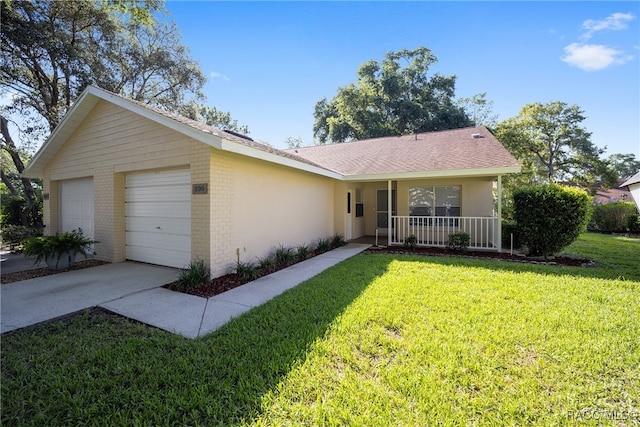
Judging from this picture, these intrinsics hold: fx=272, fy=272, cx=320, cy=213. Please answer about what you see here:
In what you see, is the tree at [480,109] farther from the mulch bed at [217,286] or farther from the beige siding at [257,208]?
the mulch bed at [217,286]

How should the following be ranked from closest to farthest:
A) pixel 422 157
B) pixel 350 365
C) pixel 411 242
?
pixel 350 365
pixel 411 242
pixel 422 157

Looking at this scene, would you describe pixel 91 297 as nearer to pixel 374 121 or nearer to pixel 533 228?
pixel 533 228

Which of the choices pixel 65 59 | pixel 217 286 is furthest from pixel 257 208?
pixel 65 59

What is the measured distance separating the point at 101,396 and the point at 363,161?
433 inches

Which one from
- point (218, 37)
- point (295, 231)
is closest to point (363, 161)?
point (295, 231)

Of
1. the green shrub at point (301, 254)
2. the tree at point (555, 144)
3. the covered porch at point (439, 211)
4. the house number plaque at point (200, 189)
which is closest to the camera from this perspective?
the house number plaque at point (200, 189)

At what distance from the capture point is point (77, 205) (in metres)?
9.00

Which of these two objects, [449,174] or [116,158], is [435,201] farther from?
[116,158]

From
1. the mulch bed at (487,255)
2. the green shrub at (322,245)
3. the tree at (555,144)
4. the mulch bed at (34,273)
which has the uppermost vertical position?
the tree at (555,144)

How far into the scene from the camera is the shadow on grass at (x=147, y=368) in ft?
7.11

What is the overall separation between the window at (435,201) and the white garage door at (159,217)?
8.45 m

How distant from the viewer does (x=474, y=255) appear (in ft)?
28.0

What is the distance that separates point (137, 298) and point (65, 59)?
47.0 ft

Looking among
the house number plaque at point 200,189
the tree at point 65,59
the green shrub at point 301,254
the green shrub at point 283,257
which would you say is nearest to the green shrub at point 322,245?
the green shrub at point 301,254
